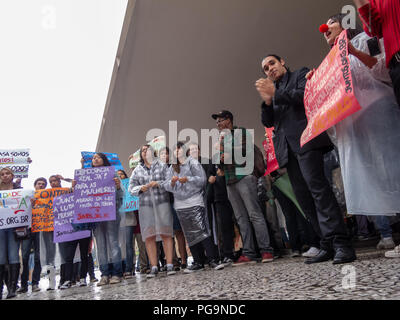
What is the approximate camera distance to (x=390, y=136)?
164cm

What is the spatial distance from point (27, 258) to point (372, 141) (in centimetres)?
416

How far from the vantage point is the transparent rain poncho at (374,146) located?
5.32 ft

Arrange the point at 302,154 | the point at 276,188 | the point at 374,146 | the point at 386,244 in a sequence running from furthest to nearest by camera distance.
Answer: the point at 276,188 → the point at 386,244 → the point at 302,154 → the point at 374,146

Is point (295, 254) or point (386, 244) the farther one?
point (295, 254)

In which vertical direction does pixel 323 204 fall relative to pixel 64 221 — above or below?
above

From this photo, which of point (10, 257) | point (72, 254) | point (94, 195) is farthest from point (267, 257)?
point (10, 257)

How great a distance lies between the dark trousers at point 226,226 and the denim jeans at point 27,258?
251 centimetres

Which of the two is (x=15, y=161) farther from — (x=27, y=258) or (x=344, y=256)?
(x=344, y=256)

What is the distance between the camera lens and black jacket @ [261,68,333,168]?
219 cm

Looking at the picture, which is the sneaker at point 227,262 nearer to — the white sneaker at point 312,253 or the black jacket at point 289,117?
the white sneaker at point 312,253

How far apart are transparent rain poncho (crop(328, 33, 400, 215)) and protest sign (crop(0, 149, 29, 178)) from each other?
17.6 ft

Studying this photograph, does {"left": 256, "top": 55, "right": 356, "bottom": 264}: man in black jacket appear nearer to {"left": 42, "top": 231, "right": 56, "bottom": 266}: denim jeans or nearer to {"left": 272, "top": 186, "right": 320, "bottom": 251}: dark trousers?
{"left": 272, "top": 186, "right": 320, "bottom": 251}: dark trousers

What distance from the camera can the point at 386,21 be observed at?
1395mm
